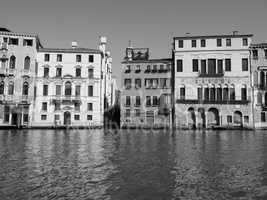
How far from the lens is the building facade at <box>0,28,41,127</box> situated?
4209cm

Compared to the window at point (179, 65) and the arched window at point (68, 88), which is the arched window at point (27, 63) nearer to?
the arched window at point (68, 88)

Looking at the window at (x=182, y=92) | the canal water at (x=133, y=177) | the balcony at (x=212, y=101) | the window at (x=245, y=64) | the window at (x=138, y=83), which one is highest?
the window at (x=245, y=64)

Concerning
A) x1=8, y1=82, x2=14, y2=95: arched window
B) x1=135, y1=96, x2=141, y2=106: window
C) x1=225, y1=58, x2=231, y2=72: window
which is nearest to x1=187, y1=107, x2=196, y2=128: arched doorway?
x1=135, y1=96, x2=141, y2=106: window

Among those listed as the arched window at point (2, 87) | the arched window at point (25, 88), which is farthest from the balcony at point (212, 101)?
the arched window at point (2, 87)

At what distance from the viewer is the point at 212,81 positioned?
42625 millimetres

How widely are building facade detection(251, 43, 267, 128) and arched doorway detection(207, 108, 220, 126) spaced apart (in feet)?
18.5

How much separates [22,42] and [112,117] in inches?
766

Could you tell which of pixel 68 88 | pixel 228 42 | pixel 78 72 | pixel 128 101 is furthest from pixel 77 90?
pixel 228 42

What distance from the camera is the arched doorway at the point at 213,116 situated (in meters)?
42.0

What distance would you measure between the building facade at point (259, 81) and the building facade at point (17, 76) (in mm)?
35027

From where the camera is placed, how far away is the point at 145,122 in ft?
142

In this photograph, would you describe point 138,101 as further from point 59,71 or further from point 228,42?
point 228,42

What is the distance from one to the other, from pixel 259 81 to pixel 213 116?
8.90 metres

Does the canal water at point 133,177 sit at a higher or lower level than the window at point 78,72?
lower
